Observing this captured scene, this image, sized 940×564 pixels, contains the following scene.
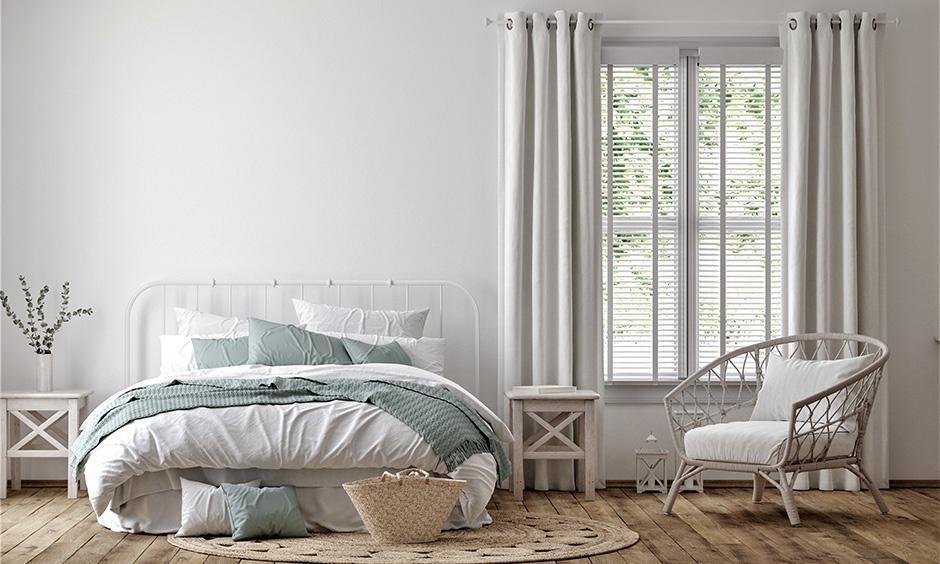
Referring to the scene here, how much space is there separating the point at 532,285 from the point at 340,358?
41.9 inches

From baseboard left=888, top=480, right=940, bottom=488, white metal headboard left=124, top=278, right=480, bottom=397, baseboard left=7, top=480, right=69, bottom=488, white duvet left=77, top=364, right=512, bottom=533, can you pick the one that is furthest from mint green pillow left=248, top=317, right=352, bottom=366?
baseboard left=888, top=480, right=940, bottom=488

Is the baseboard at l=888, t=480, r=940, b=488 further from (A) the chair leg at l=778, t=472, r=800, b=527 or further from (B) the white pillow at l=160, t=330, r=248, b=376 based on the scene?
(B) the white pillow at l=160, t=330, r=248, b=376

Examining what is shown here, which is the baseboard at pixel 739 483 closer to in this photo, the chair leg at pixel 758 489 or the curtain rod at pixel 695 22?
the chair leg at pixel 758 489

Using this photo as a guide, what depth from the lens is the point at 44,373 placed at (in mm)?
4551

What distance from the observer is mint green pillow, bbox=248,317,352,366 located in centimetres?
429

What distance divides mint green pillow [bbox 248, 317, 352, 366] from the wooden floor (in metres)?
0.99

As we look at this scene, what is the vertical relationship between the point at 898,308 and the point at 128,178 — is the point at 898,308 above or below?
below

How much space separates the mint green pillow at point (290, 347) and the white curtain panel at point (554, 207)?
923 millimetres

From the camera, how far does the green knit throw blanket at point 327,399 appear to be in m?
3.48

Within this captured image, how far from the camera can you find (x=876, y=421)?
4715 millimetres

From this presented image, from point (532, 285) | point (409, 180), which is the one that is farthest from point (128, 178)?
point (532, 285)

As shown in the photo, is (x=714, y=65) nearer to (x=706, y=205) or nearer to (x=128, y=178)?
(x=706, y=205)

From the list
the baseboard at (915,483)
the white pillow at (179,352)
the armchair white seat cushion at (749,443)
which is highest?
the white pillow at (179,352)

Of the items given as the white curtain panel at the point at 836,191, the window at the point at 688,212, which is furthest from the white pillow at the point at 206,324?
the white curtain panel at the point at 836,191
